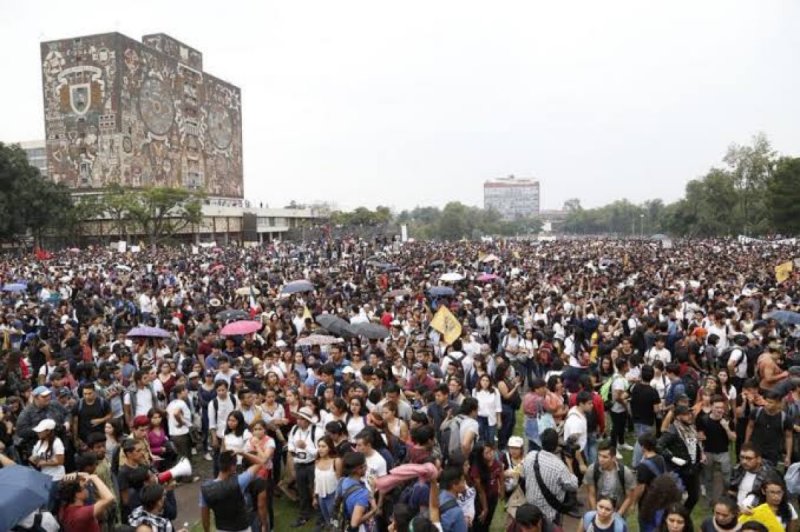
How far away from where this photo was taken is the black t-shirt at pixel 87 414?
6.28 meters

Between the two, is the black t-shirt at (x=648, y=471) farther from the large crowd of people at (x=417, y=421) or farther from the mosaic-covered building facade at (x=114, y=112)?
the mosaic-covered building facade at (x=114, y=112)

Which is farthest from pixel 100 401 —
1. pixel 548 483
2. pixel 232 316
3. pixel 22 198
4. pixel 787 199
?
pixel 787 199

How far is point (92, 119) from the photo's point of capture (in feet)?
186

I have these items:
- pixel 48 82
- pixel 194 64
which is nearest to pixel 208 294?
pixel 48 82

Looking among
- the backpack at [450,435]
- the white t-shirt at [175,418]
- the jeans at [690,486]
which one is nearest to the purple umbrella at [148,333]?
the white t-shirt at [175,418]

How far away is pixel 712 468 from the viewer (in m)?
5.79

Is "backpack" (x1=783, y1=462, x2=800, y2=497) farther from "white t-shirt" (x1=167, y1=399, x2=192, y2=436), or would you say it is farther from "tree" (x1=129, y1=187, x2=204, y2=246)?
"tree" (x1=129, y1=187, x2=204, y2=246)

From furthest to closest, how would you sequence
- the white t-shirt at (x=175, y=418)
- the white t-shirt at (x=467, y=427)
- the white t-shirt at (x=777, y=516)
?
the white t-shirt at (x=175, y=418)
the white t-shirt at (x=467, y=427)
the white t-shirt at (x=777, y=516)

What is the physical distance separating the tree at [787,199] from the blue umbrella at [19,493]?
4771 cm

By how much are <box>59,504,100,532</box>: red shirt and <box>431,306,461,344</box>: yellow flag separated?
19.8ft

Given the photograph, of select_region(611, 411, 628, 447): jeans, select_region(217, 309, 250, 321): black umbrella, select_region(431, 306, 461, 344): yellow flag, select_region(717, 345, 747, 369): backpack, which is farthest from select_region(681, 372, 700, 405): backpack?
select_region(217, 309, 250, 321): black umbrella

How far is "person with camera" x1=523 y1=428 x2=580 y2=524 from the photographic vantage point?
14.6 feet

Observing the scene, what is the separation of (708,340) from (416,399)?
17.6 ft

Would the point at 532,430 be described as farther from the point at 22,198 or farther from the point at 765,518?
the point at 22,198
